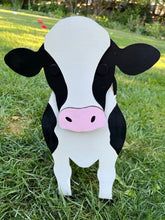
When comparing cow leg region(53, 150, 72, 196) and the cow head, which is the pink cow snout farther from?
cow leg region(53, 150, 72, 196)

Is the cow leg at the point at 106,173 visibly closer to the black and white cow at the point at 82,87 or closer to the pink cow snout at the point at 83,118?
the black and white cow at the point at 82,87

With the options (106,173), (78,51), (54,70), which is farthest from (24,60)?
(106,173)

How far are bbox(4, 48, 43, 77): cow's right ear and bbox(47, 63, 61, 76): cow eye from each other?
0.25ft

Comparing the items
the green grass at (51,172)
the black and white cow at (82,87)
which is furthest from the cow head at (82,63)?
the green grass at (51,172)

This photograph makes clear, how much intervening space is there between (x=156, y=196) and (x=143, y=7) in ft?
47.2

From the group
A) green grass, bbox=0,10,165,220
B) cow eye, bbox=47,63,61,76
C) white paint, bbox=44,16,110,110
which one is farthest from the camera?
green grass, bbox=0,10,165,220

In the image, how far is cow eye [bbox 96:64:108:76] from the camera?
1.72 metres

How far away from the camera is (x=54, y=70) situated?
1755mm

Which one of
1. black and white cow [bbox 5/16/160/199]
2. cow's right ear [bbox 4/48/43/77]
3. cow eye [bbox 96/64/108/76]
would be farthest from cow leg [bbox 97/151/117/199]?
cow's right ear [bbox 4/48/43/77]

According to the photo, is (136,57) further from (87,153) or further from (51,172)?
(51,172)

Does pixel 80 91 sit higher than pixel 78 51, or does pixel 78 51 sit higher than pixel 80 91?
pixel 78 51

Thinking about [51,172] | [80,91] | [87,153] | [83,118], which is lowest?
[51,172]

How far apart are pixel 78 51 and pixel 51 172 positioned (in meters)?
0.73

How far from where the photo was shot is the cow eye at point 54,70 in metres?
1.74
